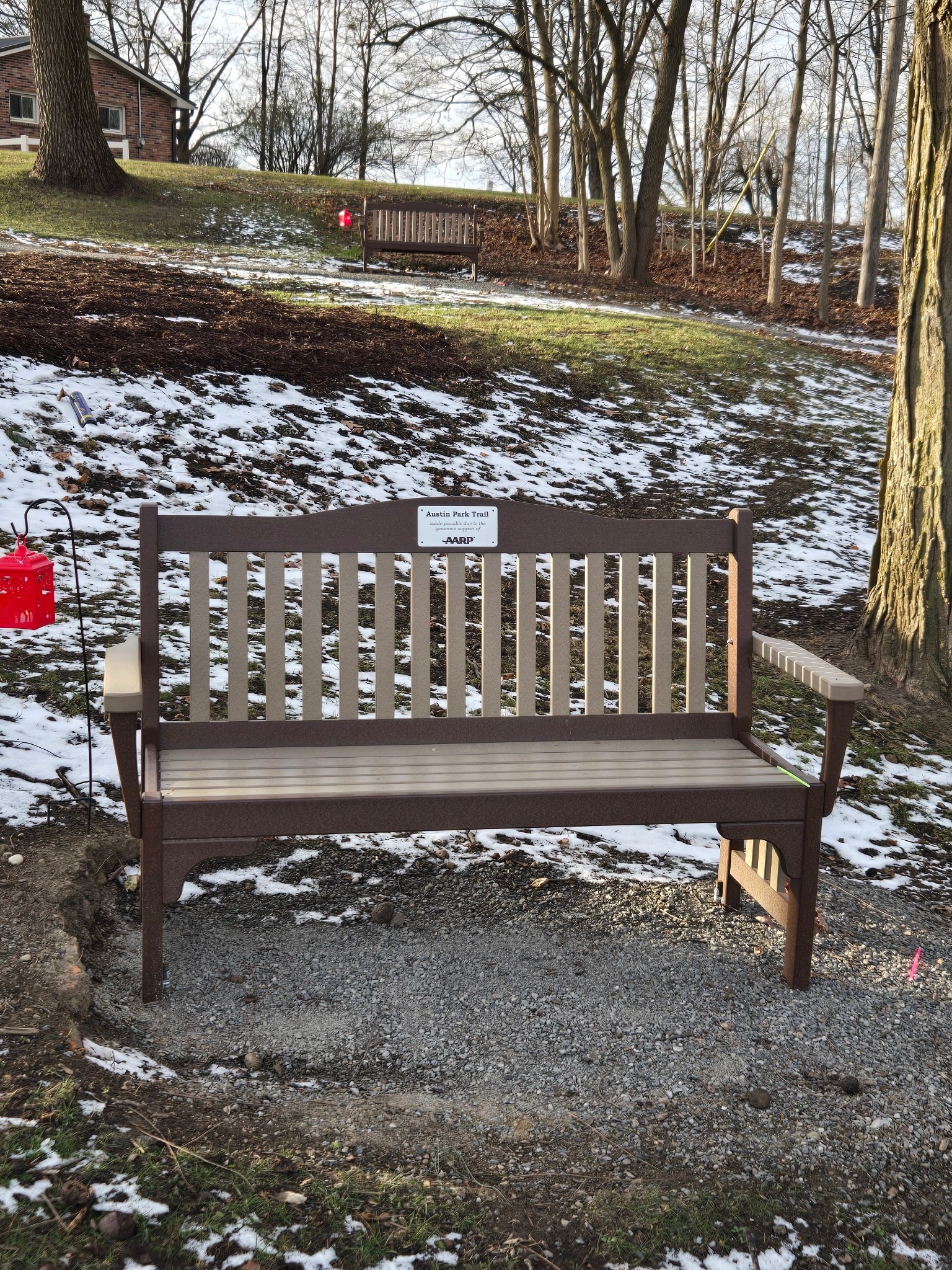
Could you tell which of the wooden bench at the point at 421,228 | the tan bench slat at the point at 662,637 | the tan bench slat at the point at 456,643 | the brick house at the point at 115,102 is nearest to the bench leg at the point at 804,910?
the tan bench slat at the point at 662,637

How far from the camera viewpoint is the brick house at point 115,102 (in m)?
37.8

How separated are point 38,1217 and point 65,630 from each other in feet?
10.6

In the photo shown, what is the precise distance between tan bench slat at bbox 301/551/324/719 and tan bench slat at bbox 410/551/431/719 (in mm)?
293

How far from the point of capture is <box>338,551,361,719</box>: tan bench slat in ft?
11.6

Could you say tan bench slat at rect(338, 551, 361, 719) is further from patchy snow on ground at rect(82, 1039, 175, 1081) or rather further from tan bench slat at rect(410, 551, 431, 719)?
patchy snow on ground at rect(82, 1039, 175, 1081)

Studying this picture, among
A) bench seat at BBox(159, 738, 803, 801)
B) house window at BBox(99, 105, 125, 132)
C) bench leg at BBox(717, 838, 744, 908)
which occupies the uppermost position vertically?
house window at BBox(99, 105, 125, 132)

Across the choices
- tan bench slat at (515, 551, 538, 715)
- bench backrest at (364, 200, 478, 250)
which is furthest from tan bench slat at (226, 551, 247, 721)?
bench backrest at (364, 200, 478, 250)

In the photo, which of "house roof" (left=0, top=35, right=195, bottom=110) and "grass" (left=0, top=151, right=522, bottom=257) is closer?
"grass" (left=0, top=151, right=522, bottom=257)

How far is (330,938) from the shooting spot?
11.0 ft

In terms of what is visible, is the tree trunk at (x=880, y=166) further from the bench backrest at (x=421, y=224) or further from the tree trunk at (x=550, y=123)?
the bench backrest at (x=421, y=224)

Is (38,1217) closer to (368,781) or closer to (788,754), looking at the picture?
(368,781)

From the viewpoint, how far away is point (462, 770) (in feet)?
10.7

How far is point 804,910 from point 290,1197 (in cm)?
167

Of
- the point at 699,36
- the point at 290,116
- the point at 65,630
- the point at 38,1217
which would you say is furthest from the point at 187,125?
the point at 38,1217
